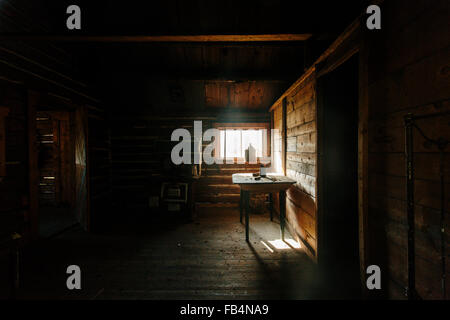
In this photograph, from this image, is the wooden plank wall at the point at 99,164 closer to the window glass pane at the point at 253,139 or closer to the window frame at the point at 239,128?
the window frame at the point at 239,128

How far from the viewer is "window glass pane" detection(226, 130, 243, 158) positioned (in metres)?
7.43

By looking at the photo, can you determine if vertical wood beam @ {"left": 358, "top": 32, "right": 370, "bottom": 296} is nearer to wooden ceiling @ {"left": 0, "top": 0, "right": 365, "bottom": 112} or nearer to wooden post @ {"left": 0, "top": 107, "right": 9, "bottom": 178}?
wooden ceiling @ {"left": 0, "top": 0, "right": 365, "bottom": 112}

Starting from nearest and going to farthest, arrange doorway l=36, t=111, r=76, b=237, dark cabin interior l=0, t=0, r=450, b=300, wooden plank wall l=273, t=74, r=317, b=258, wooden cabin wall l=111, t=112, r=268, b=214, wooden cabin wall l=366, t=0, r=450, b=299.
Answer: wooden cabin wall l=366, t=0, r=450, b=299 < dark cabin interior l=0, t=0, r=450, b=300 < wooden plank wall l=273, t=74, r=317, b=258 < wooden cabin wall l=111, t=112, r=268, b=214 < doorway l=36, t=111, r=76, b=237

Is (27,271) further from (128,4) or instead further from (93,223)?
(128,4)

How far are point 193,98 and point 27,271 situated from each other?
5.84 m

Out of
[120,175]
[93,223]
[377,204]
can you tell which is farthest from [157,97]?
[377,204]

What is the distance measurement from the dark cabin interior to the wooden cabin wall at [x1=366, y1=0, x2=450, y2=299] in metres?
0.01

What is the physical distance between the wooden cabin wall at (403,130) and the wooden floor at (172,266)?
1.34 m

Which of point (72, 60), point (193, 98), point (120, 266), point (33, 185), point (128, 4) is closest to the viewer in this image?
point (128, 4)

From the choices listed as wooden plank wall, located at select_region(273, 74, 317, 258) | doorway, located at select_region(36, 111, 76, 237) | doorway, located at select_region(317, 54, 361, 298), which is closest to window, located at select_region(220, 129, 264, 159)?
wooden plank wall, located at select_region(273, 74, 317, 258)

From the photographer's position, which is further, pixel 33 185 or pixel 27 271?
pixel 33 185

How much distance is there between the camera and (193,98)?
6.89 meters

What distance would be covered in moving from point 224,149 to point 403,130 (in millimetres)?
5837

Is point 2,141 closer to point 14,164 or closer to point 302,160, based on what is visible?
point 14,164
